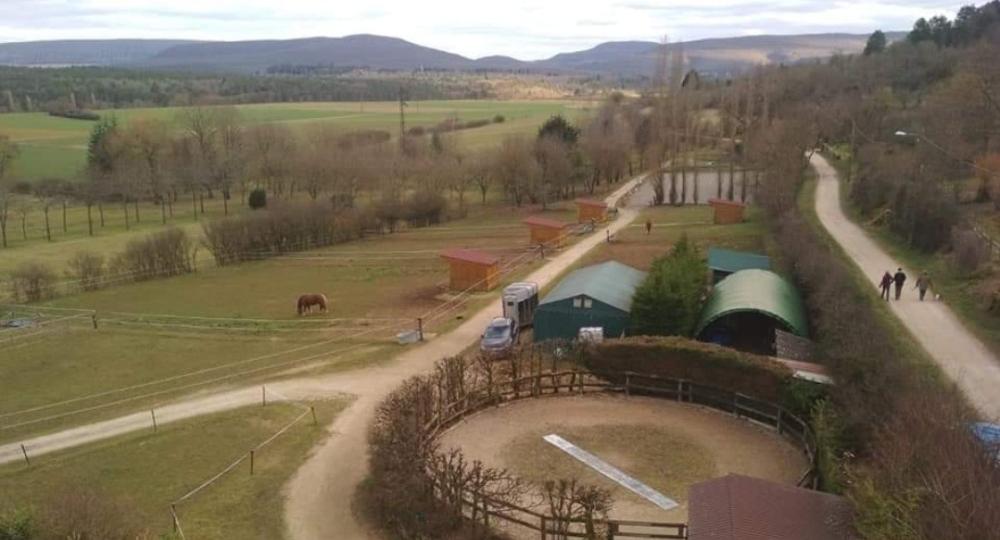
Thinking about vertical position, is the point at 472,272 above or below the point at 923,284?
below

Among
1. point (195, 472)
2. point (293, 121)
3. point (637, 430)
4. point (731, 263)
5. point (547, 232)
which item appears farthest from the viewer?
point (293, 121)

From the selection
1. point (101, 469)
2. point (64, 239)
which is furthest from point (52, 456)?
point (64, 239)

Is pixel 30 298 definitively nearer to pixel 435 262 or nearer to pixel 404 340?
pixel 435 262

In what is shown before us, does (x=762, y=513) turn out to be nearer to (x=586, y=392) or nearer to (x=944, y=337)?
(x=586, y=392)

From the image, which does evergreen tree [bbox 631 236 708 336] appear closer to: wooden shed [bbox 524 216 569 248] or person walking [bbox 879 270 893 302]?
person walking [bbox 879 270 893 302]

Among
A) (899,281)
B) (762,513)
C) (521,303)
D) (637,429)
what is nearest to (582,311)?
(521,303)

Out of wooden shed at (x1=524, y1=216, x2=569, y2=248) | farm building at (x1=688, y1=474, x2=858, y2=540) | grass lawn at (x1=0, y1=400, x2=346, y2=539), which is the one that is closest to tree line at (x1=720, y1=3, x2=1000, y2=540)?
farm building at (x1=688, y1=474, x2=858, y2=540)
